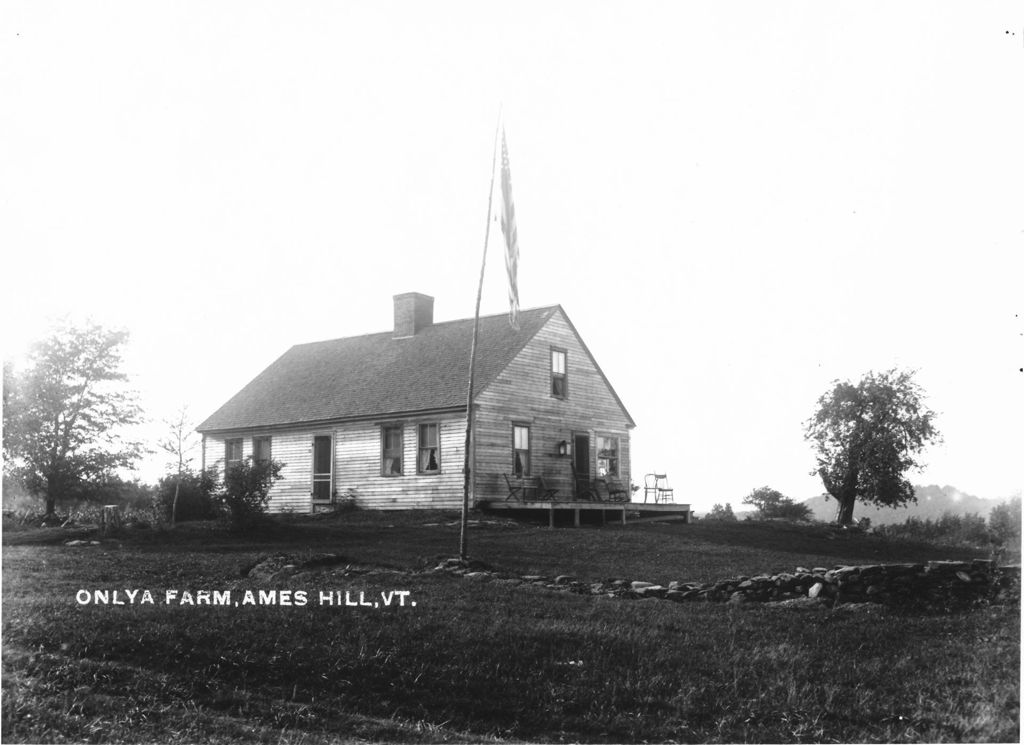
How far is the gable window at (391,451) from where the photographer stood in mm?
28141

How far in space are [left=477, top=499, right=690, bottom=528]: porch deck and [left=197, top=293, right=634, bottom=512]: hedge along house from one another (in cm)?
66

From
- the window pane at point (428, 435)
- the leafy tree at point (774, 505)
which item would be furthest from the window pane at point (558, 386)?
the leafy tree at point (774, 505)

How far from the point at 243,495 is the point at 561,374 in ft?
37.6

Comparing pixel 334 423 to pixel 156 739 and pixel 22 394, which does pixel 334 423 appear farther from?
pixel 156 739

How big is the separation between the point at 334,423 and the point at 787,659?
2138cm

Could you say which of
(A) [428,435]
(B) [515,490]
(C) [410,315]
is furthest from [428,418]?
(C) [410,315]

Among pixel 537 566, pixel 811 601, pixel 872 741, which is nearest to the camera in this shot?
pixel 872 741

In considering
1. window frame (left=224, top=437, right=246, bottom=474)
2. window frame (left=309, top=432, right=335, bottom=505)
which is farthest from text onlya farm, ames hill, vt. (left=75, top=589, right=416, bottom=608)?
window frame (left=224, top=437, right=246, bottom=474)

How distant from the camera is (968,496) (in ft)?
38.0

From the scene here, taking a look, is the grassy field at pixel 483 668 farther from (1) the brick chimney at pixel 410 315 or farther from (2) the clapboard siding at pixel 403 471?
(1) the brick chimney at pixel 410 315

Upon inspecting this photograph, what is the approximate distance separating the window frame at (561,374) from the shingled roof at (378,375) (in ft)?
3.61

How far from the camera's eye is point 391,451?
93.2 feet

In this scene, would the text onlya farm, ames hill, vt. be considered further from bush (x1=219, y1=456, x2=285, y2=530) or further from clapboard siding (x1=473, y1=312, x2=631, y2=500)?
clapboard siding (x1=473, y1=312, x2=631, y2=500)

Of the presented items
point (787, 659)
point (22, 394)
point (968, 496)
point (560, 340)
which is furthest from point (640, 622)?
point (560, 340)
